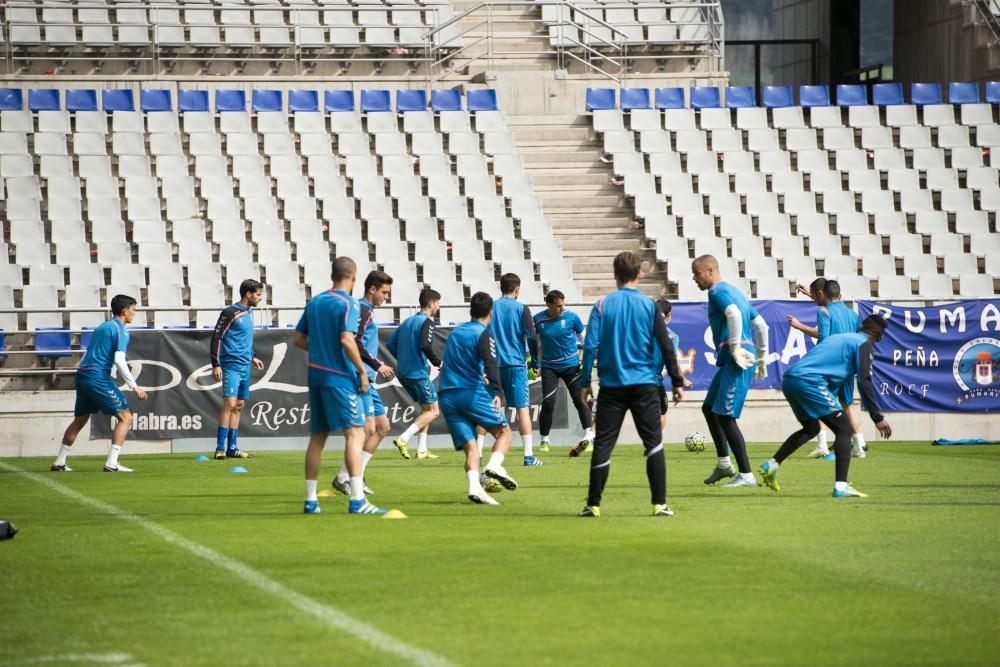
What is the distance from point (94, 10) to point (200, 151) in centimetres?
549

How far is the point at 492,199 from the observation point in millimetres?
26500

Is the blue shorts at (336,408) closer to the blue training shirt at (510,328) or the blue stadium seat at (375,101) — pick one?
the blue training shirt at (510,328)

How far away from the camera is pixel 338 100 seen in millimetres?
28219

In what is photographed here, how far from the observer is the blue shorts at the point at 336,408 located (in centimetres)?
1083

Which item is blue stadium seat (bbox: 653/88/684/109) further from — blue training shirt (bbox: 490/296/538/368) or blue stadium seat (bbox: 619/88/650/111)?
blue training shirt (bbox: 490/296/538/368)

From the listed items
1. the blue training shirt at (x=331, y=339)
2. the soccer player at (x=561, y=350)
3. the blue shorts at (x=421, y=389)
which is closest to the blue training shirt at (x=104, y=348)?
the blue shorts at (x=421, y=389)

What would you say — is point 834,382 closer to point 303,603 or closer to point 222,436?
point 303,603

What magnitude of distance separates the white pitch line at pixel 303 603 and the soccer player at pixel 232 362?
7.04 meters

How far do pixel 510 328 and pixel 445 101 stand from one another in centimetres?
1259

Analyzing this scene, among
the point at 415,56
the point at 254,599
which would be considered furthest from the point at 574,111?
the point at 254,599

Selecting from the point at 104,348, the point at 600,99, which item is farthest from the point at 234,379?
the point at 600,99

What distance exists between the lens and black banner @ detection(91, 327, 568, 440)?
2033cm

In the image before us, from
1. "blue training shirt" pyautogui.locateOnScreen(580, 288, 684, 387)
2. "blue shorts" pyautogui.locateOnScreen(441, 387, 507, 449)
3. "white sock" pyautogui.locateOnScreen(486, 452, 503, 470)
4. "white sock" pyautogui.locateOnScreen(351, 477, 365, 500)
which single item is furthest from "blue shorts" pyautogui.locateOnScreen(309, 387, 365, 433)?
"white sock" pyautogui.locateOnScreen(486, 452, 503, 470)

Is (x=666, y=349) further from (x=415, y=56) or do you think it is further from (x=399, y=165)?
(x=415, y=56)
